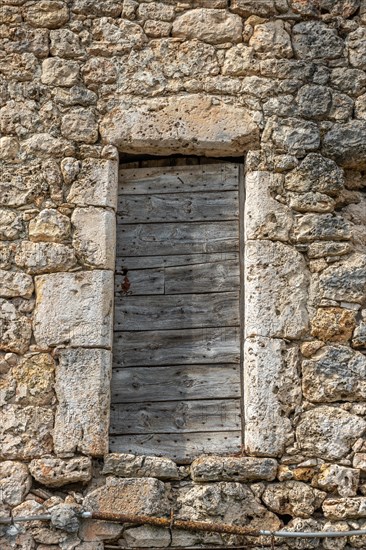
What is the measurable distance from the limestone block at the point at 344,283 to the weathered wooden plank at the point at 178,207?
2.21 ft

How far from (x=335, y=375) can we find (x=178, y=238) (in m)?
1.20

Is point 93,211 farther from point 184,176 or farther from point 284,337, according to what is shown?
point 284,337

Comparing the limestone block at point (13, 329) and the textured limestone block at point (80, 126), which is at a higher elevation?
the textured limestone block at point (80, 126)

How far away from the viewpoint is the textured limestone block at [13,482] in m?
5.38

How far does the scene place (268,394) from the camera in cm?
551

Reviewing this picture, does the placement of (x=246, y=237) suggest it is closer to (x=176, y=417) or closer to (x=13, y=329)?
(x=176, y=417)

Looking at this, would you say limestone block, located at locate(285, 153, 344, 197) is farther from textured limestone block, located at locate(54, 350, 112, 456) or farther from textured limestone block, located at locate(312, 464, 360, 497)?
textured limestone block, located at locate(312, 464, 360, 497)

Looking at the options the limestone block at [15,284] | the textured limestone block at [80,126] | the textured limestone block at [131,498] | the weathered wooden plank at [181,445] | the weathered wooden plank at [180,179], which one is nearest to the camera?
the textured limestone block at [131,498]

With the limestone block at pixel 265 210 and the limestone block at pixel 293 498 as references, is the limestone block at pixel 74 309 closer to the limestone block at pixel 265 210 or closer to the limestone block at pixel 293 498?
the limestone block at pixel 265 210

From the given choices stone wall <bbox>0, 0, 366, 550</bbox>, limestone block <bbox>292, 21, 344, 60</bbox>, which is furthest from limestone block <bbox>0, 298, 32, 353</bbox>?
limestone block <bbox>292, 21, 344, 60</bbox>

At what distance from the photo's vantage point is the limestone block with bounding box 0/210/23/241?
5754 millimetres

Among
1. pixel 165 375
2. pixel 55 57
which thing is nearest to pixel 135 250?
pixel 165 375

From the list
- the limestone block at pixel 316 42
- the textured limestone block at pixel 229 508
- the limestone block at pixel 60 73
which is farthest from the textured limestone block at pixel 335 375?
the limestone block at pixel 60 73

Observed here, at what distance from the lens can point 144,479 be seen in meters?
5.38
